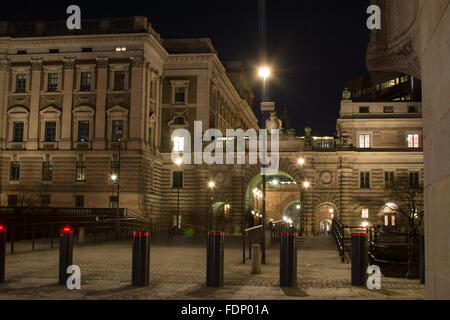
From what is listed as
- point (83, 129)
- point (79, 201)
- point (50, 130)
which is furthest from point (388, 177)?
point (50, 130)

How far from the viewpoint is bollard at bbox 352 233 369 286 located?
13.3 m

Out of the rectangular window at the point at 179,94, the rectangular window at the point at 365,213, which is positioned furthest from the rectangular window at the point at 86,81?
the rectangular window at the point at 365,213

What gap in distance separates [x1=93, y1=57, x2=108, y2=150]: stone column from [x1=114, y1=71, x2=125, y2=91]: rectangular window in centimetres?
95

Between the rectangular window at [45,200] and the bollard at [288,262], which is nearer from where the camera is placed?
the bollard at [288,262]

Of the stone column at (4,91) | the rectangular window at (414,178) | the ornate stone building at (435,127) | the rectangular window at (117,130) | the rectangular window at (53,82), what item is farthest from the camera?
the rectangular window at (414,178)

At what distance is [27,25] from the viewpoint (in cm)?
6016

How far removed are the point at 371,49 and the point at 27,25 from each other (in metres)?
57.8

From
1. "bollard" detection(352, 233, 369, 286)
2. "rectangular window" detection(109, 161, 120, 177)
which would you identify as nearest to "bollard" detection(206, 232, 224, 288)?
"bollard" detection(352, 233, 369, 286)

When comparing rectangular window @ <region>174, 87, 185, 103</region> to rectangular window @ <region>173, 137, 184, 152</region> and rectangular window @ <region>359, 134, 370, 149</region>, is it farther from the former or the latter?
rectangular window @ <region>359, 134, 370, 149</region>

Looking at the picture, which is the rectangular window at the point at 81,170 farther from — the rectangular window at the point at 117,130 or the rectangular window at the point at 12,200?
the rectangular window at the point at 12,200

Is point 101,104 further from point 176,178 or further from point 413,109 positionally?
point 413,109

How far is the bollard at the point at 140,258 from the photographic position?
12.7 meters

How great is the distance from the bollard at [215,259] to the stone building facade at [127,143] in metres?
42.9

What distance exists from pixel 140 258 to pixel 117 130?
46023mm
